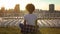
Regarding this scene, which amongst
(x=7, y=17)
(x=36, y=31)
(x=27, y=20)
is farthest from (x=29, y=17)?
(x=7, y=17)

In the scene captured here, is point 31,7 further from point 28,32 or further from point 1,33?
point 1,33

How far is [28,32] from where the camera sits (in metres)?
5.05

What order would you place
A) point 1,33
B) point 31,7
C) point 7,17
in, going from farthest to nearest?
1. point 7,17
2. point 1,33
3. point 31,7

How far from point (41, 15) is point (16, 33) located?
13.4 metres

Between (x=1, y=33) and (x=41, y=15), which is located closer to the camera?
(x=1, y=33)

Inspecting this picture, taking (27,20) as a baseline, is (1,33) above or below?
below

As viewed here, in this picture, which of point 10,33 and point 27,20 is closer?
point 27,20

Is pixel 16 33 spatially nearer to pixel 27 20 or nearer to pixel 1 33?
pixel 1 33

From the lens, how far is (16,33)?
6.67 metres

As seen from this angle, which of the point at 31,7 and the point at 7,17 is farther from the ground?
the point at 31,7

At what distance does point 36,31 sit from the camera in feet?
16.2

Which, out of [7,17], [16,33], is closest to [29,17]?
[16,33]

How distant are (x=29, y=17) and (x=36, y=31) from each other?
1.49 ft

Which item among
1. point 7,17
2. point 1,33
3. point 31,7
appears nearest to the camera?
point 31,7
